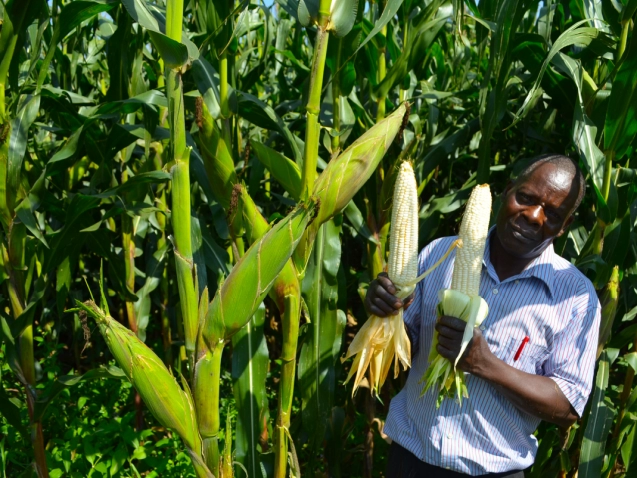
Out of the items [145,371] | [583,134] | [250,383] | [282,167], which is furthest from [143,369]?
[583,134]

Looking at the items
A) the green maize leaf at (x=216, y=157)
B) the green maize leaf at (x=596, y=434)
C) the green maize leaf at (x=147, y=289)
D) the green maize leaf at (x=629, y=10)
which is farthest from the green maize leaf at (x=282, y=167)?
the green maize leaf at (x=596, y=434)

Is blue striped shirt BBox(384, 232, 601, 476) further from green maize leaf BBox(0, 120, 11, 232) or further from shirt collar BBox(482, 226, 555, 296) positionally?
green maize leaf BBox(0, 120, 11, 232)

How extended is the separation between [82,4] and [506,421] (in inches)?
74.8

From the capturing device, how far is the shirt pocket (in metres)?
2.12

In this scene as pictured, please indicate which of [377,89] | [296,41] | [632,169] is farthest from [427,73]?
[632,169]

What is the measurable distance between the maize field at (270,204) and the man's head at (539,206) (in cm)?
19

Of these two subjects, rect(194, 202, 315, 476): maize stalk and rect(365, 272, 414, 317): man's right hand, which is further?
rect(365, 272, 414, 317): man's right hand

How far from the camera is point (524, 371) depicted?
2.10 m

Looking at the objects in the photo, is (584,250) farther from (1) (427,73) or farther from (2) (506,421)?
(1) (427,73)

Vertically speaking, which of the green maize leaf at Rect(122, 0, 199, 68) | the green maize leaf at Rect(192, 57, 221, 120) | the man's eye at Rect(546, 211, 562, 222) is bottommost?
the man's eye at Rect(546, 211, 562, 222)

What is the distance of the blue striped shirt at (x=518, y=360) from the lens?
6.85 feet

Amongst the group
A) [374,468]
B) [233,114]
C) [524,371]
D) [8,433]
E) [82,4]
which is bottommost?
[374,468]

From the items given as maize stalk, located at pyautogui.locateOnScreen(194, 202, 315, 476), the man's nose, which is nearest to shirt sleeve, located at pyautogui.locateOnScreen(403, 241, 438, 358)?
the man's nose

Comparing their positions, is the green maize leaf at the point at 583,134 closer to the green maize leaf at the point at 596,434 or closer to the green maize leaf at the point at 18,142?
the green maize leaf at the point at 596,434
